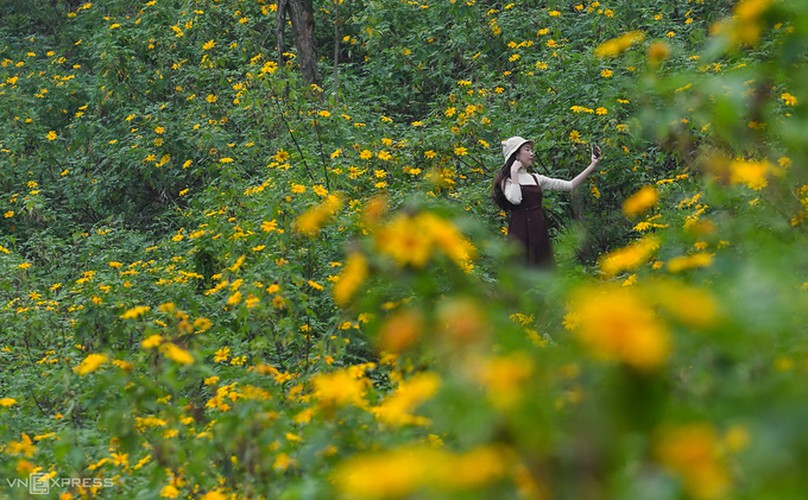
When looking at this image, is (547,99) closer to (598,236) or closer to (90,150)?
(598,236)

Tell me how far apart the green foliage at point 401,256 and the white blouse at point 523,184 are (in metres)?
0.36

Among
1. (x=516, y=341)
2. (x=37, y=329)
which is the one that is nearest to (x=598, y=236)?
(x=37, y=329)

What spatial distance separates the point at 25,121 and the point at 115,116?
1.02 metres

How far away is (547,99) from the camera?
8008mm

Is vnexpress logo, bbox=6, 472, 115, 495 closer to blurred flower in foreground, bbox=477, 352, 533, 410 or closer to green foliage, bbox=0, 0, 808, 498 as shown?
green foliage, bbox=0, 0, 808, 498

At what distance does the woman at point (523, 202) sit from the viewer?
20.2ft

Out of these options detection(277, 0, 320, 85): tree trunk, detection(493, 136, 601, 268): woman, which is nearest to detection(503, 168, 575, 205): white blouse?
detection(493, 136, 601, 268): woman

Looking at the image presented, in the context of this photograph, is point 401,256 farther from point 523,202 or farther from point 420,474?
point 523,202

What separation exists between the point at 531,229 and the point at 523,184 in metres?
0.29

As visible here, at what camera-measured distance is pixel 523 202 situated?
6.20 metres

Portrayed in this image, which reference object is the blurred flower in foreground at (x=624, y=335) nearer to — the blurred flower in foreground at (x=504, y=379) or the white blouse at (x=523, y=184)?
the blurred flower in foreground at (x=504, y=379)

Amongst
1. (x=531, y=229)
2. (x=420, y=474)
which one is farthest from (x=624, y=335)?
(x=531, y=229)

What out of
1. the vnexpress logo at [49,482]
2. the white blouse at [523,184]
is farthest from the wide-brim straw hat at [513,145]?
the vnexpress logo at [49,482]

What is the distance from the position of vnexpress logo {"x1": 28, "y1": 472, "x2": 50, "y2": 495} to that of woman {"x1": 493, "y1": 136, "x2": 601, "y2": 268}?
3.53m
